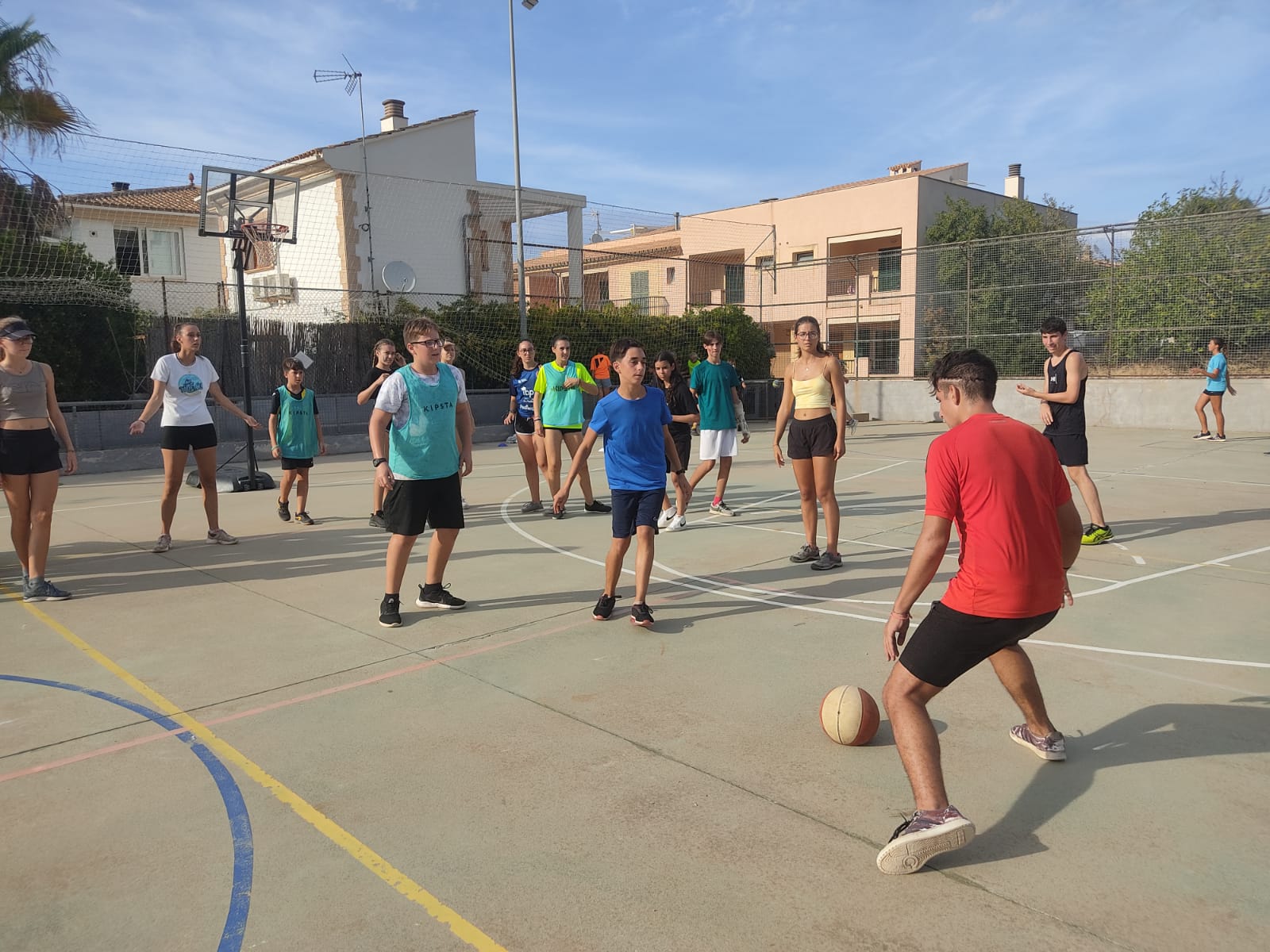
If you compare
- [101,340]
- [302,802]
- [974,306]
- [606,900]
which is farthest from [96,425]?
[974,306]

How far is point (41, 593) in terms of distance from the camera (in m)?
6.27

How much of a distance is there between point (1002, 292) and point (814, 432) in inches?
685

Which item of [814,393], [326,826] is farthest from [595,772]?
[814,393]

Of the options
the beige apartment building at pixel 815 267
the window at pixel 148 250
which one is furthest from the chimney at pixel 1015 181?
the window at pixel 148 250

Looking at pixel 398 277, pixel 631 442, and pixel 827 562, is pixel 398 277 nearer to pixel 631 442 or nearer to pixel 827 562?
pixel 827 562

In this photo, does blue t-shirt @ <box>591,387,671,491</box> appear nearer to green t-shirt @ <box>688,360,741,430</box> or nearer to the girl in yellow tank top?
the girl in yellow tank top

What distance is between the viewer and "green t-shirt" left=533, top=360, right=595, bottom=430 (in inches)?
370

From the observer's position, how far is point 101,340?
623 inches

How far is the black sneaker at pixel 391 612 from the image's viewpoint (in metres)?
5.59

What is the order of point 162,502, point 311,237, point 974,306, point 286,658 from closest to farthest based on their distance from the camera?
point 286,658 → point 162,502 → point 974,306 → point 311,237

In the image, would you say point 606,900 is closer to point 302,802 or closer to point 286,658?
point 302,802

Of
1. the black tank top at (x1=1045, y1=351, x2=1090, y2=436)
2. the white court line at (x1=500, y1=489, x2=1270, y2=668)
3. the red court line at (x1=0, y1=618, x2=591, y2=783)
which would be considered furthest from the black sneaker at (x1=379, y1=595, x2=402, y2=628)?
the black tank top at (x1=1045, y1=351, x2=1090, y2=436)

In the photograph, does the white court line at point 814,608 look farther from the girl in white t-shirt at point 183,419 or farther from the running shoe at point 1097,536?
the girl in white t-shirt at point 183,419

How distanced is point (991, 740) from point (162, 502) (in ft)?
22.6
